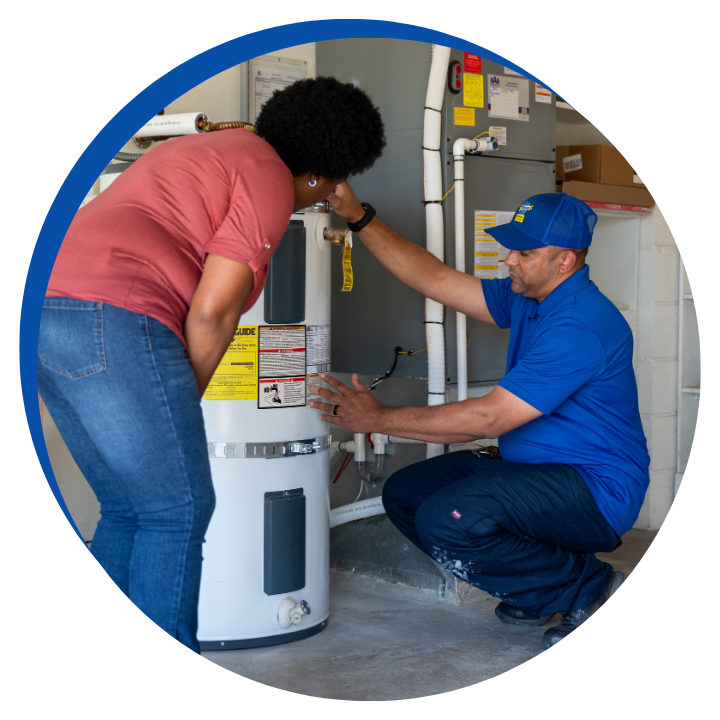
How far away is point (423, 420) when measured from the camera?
8.04 ft

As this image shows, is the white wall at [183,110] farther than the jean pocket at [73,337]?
Yes

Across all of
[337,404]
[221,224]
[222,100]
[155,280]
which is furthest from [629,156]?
[222,100]

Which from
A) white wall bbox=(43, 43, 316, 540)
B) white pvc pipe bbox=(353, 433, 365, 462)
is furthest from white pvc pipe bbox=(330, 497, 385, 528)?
white wall bbox=(43, 43, 316, 540)

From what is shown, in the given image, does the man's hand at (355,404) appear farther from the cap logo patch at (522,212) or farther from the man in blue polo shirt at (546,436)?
the cap logo patch at (522,212)

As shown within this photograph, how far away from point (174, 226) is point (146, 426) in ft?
1.20

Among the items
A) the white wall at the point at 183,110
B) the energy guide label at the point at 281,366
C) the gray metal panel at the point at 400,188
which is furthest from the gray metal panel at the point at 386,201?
the energy guide label at the point at 281,366

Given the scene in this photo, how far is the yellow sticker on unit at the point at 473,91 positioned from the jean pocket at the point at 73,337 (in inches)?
74.0

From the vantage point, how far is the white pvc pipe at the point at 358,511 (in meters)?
2.95

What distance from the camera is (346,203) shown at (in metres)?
2.56

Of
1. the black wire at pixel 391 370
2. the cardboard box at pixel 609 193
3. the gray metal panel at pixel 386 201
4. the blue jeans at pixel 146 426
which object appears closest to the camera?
the blue jeans at pixel 146 426

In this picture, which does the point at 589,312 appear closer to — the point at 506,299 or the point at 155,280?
the point at 506,299

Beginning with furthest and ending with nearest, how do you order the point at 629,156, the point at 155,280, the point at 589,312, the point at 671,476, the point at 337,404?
the point at 671,476 < the point at 337,404 < the point at 589,312 < the point at 629,156 < the point at 155,280

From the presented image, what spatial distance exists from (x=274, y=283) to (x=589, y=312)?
0.91 metres

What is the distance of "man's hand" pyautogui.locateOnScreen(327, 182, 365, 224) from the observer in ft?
8.29
